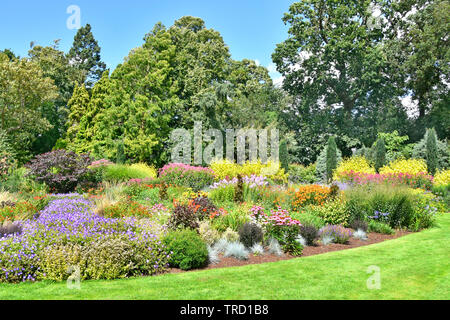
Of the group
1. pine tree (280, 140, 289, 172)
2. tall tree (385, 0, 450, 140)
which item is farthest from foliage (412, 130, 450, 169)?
pine tree (280, 140, 289, 172)

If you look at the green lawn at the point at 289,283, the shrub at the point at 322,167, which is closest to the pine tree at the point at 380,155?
the shrub at the point at 322,167

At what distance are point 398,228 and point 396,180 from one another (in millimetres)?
4375

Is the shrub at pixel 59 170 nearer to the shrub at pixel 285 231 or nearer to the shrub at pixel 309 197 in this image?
the shrub at pixel 309 197

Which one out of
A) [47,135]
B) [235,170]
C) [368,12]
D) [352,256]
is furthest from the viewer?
[47,135]

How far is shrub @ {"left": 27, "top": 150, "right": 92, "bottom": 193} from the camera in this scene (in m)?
14.5

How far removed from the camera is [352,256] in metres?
6.94

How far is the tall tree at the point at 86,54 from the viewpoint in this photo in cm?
3854

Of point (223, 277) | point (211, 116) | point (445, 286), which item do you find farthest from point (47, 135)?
point (445, 286)

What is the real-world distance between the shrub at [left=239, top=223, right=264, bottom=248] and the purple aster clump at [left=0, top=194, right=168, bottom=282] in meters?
1.79

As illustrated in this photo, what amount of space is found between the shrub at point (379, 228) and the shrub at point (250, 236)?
141 inches

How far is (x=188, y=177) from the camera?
14023mm

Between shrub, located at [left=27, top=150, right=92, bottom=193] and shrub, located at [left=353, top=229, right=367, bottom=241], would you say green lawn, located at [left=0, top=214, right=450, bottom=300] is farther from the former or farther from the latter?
shrub, located at [left=27, top=150, right=92, bottom=193]

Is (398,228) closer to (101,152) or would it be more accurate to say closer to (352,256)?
(352,256)

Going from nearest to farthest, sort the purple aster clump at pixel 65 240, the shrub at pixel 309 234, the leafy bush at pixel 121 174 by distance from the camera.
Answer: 1. the purple aster clump at pixel 65 240
2. the shrub at pixel 309 234
3. the leafy bush at pixel 121 174
